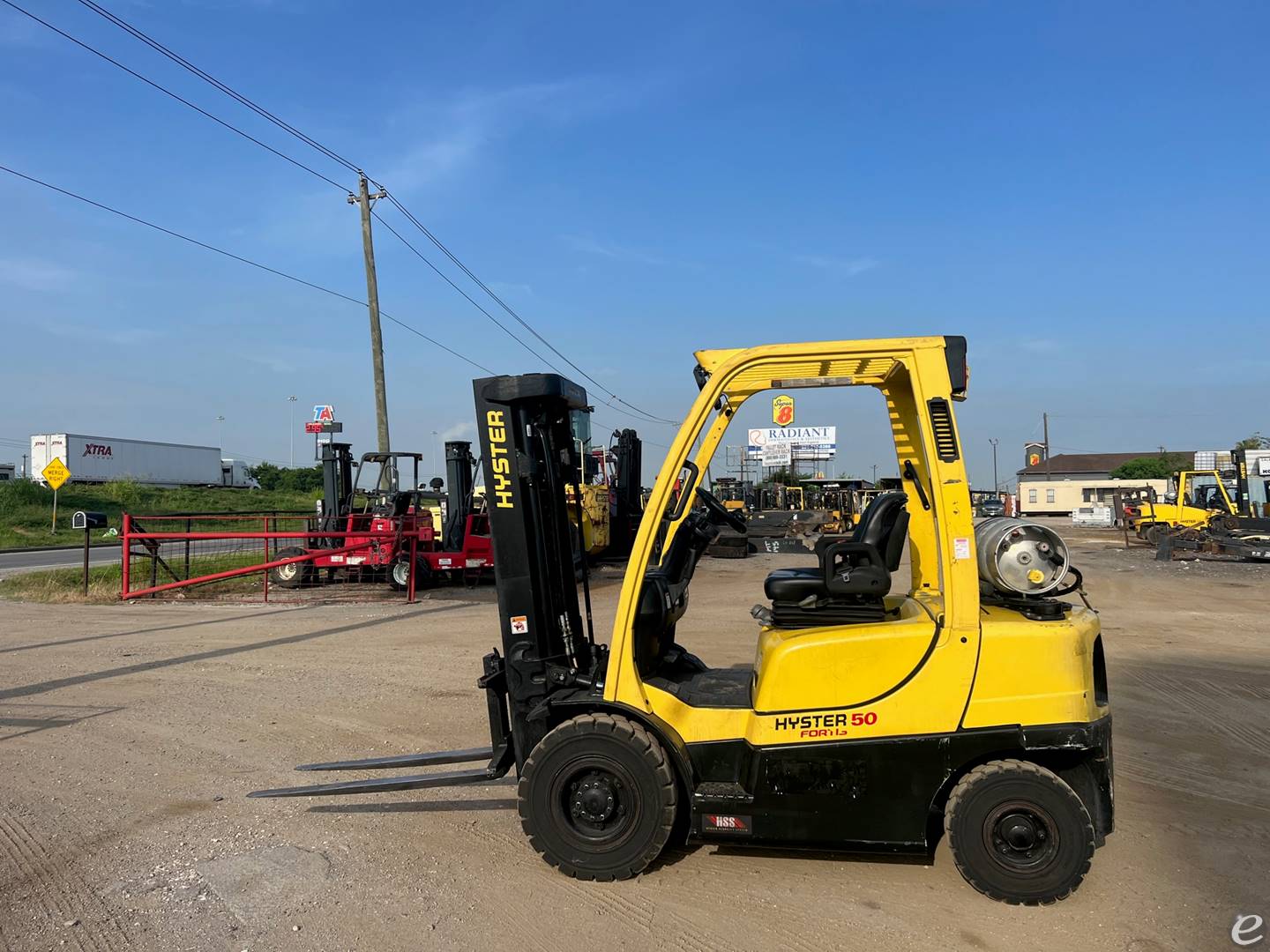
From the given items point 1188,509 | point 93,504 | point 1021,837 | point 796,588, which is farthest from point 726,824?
point 93,504

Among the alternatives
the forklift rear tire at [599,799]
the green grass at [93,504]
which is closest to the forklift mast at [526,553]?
the forklift rear tire at [599,799]

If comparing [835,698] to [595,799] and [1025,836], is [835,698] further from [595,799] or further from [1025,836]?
[595,799]

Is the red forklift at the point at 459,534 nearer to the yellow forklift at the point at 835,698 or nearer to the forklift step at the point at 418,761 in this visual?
the forklift step at the point at 418,761

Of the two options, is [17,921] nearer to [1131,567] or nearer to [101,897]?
[101,897]

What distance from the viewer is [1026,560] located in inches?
154

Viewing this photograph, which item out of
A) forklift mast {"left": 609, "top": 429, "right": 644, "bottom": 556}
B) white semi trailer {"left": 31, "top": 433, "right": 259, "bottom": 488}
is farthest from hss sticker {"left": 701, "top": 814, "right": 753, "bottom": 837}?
white semi trailer {"left": 31, "top": 433, "right": 259, "bottom": 488}

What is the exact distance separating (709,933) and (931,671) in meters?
1.41

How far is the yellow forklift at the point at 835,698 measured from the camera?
3.61m

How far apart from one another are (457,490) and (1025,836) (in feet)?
47.5

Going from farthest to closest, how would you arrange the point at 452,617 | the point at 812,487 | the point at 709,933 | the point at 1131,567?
1. the point at 812,487
2. the point at 1131,567
3. the point at 452,617
4. the point at 709,933

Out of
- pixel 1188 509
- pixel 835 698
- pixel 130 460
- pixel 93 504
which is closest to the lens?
pixel 835 698

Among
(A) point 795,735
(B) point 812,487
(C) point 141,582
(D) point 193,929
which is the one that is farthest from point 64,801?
(B) point 812,487

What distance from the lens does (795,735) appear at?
12.2 feet

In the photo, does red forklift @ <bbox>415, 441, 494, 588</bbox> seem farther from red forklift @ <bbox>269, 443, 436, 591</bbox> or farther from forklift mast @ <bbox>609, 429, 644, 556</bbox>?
forklift mast @ <bbox>609, 429, 644, 556</bbox>
